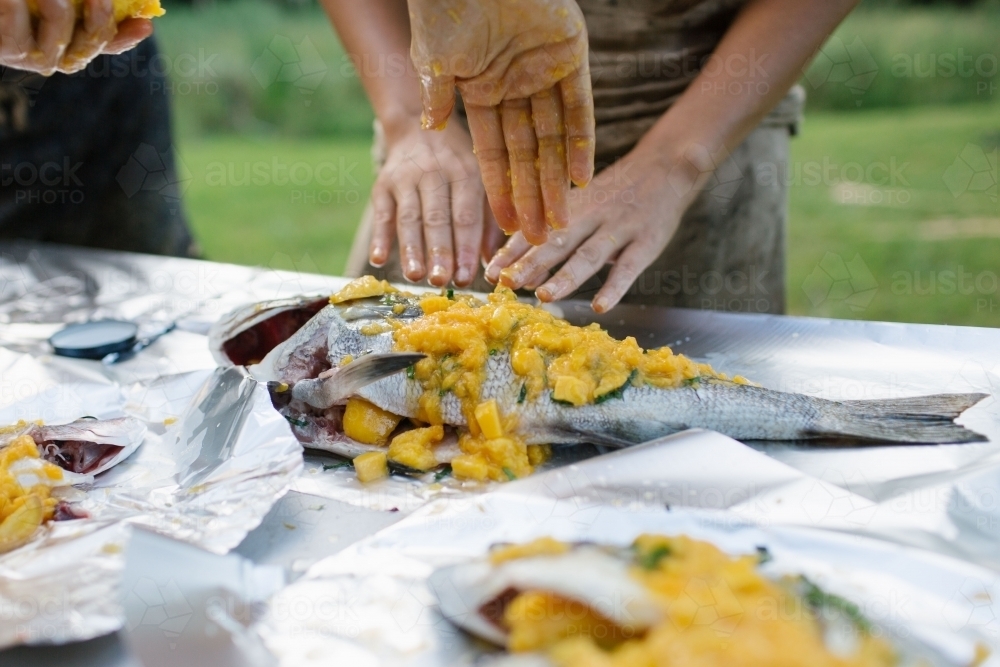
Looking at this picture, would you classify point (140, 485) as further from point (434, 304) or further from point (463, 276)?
point (463, 276)

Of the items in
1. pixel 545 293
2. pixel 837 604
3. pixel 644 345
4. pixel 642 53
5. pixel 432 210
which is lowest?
pixel 837 604

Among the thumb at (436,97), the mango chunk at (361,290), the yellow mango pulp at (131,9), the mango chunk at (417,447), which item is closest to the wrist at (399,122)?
the thumb at (436,97)

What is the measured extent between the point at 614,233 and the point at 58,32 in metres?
1.80

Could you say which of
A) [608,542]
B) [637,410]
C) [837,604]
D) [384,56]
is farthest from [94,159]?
[837,604]

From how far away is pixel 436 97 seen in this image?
2.39 m

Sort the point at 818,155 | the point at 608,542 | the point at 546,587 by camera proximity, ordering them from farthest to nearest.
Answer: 1. the point at 818,155
2. the point at 608,542
3. the point at 546,587

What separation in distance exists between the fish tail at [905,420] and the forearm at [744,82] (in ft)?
3.90

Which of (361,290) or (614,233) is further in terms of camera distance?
(614,233)

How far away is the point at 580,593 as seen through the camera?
4.56ft

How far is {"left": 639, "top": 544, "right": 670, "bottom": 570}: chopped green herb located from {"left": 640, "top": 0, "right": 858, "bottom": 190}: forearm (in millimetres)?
1829

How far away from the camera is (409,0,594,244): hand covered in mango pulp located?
2215 millimetres

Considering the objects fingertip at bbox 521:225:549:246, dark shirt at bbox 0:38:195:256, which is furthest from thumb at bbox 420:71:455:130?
dark shirt at bbox 0:38:195:256

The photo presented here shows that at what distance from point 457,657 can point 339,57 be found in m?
Answer: 12.2

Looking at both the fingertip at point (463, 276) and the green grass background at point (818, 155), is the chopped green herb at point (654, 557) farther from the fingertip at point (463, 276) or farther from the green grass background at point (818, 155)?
the green grass background at point (818, 155)
